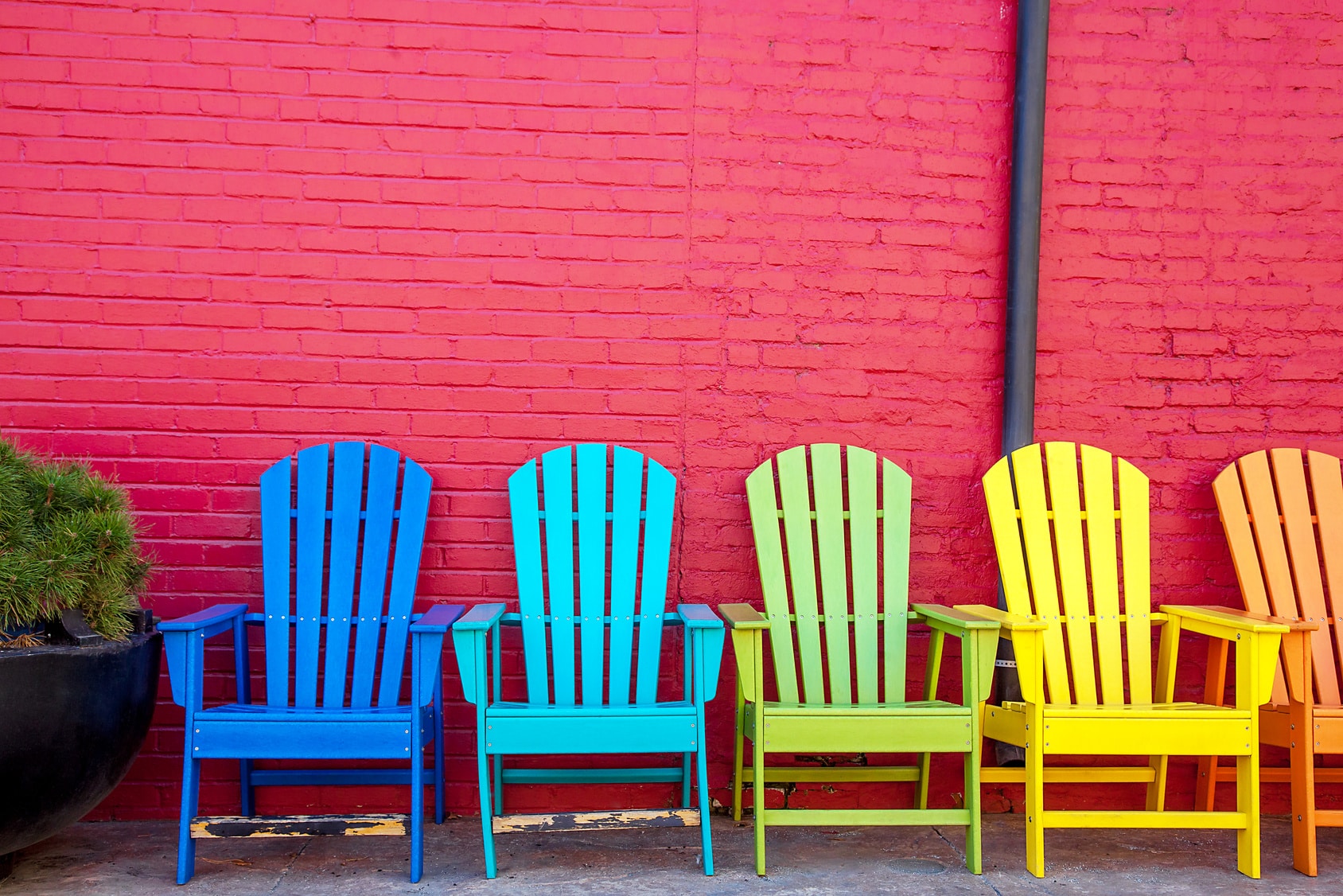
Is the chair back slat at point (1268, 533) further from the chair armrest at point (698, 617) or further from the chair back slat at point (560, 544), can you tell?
the chair back slat at point (560, 544)

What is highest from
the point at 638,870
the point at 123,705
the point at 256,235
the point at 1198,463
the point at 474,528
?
the point at 256,235

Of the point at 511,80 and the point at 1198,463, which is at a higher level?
the point at 511,80

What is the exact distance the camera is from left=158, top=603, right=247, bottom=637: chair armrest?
8.38 ft

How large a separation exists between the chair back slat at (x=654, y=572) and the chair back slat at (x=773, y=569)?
26cm

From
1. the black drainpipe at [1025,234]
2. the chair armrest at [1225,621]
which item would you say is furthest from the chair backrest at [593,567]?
the chair armrest at [1225,621]

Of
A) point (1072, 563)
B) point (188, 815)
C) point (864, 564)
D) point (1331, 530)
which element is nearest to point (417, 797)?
point (188, 815)

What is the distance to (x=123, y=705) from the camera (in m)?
2.52

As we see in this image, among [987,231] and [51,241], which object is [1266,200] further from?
[51,241]

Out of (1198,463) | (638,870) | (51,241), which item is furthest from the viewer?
(1198,463)

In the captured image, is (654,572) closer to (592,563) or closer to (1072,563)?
(592,563)

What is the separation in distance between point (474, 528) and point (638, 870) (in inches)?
44.9

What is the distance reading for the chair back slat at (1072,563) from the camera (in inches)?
117

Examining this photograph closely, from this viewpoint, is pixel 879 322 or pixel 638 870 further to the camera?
pixel 879 322

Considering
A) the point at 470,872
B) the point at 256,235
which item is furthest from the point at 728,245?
the point at 470,872
